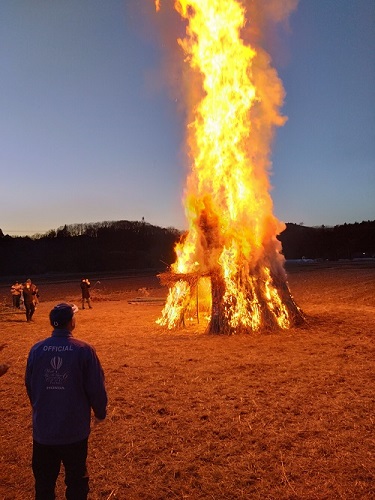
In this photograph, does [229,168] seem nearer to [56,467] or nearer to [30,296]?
[30,296]

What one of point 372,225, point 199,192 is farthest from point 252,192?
point 372,225

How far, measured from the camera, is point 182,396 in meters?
6.95

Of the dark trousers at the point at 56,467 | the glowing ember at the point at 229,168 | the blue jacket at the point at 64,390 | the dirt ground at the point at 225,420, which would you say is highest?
the glowing ember at the point at 229,168

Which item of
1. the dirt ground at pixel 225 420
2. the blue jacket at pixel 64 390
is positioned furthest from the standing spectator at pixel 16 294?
the blue jacket at pixel 64 390

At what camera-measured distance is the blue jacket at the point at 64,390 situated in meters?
3.25

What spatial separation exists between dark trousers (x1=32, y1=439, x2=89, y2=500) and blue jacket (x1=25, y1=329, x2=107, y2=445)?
76 millimetres

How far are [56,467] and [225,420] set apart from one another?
10.1 feet

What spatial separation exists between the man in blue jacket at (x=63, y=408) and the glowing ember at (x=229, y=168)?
9.63 meters

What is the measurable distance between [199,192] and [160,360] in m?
6.60

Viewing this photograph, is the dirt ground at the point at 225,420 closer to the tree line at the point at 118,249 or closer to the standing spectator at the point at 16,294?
the standing spectator at the point at 16,294

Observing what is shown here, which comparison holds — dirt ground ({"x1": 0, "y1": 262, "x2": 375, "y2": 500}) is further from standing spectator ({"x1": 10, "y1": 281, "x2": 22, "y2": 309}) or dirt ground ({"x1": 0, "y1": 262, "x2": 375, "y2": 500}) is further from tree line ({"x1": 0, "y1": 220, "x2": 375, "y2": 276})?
tree line ({"x1": 0, "y1": 220, "x2": 375, "y2": 276})

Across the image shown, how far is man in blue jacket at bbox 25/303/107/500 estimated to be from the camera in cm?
325

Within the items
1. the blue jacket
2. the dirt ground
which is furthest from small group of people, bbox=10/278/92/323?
the blue jacket

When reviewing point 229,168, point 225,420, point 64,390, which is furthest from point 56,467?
point 229,168
